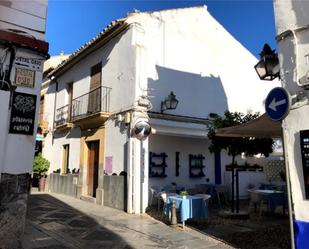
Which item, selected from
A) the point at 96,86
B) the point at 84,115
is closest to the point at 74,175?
the point at 84,115

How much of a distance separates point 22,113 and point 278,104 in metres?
4.40

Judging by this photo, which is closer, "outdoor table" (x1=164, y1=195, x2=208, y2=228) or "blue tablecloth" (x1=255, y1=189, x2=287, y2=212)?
"outdoor table" (x1=164, y1=195, x2=208, y2=228)

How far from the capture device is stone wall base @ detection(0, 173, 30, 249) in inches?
218

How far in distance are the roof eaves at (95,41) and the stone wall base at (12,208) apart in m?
7.54

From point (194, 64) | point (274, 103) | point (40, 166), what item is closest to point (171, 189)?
point (194, 64)

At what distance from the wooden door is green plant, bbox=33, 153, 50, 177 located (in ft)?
14.3

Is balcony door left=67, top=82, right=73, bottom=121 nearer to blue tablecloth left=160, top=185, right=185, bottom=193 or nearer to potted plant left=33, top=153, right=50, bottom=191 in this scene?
potted plant left=33, top=153, right=50, bottom=191

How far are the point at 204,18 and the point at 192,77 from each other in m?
→ 3.01

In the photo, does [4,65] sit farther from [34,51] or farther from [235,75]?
[235,75]

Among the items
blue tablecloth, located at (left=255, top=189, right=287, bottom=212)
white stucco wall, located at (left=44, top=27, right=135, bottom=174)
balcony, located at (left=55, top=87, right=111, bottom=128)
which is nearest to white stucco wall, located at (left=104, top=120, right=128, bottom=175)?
white stucco wall, located at (left=44, top=27, right=135, bottom=174)

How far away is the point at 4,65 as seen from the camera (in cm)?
586

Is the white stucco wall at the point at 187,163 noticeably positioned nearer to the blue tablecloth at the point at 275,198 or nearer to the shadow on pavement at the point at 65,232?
the shadow on pavement at the point at 65,232

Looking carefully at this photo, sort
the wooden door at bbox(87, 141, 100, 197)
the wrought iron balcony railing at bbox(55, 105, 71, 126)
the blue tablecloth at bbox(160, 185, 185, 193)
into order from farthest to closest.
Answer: the wrought iron balcony railing at bbox(55, 105, 71, 126)
the wooden door at bbox(87, 141, 100, 197)
the blue tablecloth at bbox(160, 185, 185, 193)

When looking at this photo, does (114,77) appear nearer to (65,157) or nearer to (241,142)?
(241,142)
